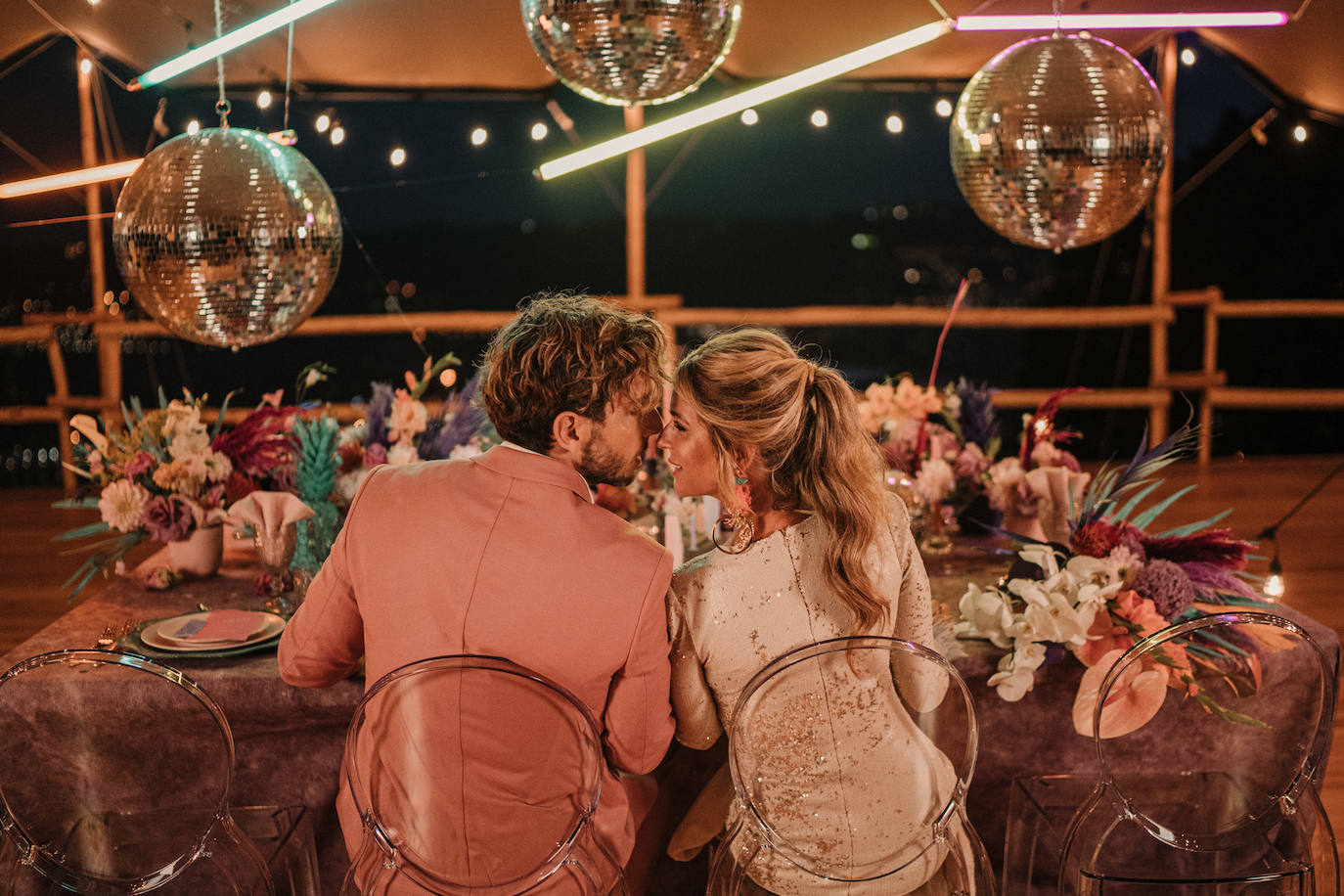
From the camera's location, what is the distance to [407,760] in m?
1.62

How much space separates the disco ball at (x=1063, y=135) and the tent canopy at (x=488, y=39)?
8.57 feet

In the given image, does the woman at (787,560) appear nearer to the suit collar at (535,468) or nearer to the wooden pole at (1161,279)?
the suit collar at (535,468)

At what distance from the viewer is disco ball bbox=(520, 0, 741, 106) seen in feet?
6.08

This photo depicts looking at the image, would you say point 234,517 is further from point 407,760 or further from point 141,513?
point 407,760

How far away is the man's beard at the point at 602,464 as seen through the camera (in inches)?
71.8

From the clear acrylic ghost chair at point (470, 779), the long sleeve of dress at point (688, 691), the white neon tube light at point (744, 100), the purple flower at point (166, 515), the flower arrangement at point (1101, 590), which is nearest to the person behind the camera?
the clear acrylic ghost chair at point (470, 779)

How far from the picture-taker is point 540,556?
166 centimetres

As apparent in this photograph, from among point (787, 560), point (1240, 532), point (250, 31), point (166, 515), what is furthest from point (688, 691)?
point (1240, 532)

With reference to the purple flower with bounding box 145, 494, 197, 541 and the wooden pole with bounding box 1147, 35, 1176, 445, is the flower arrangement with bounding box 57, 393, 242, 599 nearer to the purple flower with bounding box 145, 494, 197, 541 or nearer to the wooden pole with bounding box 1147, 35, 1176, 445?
the purple flower with bounding box 145, 494, 197, 541

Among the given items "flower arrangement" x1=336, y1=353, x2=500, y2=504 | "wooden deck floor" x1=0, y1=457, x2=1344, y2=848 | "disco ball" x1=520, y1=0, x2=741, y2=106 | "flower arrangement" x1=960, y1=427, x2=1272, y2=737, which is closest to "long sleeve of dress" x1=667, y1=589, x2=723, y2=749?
"flower arrangement" x1=960, y1=427, x2=1272, y2=737

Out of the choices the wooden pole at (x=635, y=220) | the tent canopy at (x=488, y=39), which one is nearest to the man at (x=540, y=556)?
the tent canopy at (x=488, y=39)

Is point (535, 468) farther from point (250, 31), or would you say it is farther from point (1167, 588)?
point (250, 31)

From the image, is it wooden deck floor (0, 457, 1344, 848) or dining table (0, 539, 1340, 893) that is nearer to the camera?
dining table (0, 539, 1340, 893)

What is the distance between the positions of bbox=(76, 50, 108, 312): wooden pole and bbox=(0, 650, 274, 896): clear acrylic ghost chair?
5.09m
